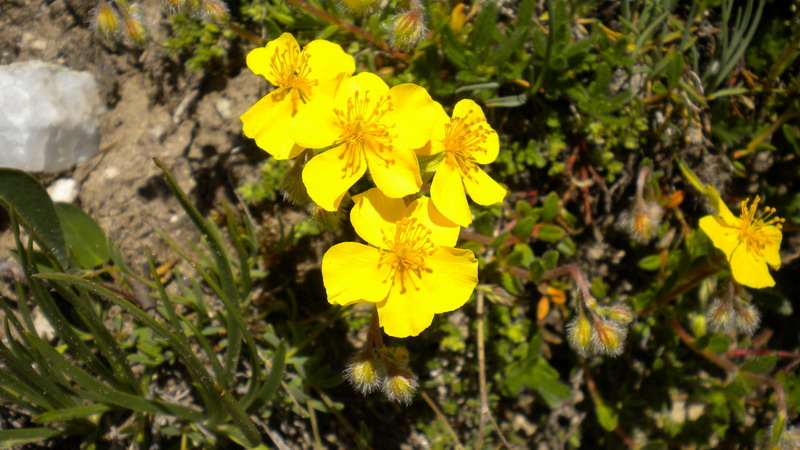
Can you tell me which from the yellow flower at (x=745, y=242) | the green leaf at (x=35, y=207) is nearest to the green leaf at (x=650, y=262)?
the yellow flower at (x=745, y=242)

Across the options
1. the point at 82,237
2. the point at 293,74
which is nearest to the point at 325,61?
the point at 293,74

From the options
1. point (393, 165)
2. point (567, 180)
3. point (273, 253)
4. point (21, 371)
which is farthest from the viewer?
point (567, 180)

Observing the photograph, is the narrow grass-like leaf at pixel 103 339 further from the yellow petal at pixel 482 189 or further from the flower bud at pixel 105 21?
the yellow petal at pixel 482 189

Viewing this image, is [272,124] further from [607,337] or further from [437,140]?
[607,337]

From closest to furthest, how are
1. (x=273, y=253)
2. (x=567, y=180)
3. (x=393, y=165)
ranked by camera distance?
(x=393, y=165) → (x=273, y=253) → (x=567, y=180)

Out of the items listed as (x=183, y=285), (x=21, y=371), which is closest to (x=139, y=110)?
(x=183, y=285)

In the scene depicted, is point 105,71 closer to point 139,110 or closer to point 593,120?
point 139,110
